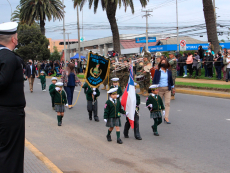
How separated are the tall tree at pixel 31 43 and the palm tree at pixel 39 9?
409 centimetres

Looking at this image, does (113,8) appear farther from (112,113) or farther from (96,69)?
(112,113)

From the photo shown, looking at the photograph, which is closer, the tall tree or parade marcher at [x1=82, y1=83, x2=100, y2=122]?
parade marcher at [x1=82, y1=83, x2=100, y2=122]

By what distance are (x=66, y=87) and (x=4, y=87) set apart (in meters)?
9.41

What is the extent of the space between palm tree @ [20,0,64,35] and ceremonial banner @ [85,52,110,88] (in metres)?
34.0

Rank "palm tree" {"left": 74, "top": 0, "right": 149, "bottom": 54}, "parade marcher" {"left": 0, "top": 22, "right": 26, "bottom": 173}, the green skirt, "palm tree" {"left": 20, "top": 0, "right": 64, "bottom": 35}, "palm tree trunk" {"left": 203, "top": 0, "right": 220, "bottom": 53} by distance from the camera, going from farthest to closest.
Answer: "palm tree" {"left": 20, "top": 0, "right": 64, "bottom": 35}
"palm tree" {"left": 74, "top": 0, "right": 149, "bottom": 54}
"palm tree trunk" {"left": 203, "top": 0, "right": 220, "bottom": 53}
the green skirt
"parade marcher" {"left": 0, "top": 22, "right": 26, "bottom": 173}

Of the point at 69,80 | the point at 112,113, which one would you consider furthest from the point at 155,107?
the point at 69,80

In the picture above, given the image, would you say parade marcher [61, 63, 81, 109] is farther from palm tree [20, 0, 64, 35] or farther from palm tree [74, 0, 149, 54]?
palm tree [20, 0, 64, 35]

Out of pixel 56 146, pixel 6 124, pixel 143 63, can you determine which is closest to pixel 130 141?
pixel 56 146

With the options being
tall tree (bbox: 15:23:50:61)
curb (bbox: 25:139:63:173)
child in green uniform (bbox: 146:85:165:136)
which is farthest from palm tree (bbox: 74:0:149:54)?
tall tree (bbox: 15:23:50:61)

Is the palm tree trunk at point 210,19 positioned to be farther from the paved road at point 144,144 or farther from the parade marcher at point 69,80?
the parade marcher at point 69,80

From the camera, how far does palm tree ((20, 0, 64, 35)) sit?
41.5m

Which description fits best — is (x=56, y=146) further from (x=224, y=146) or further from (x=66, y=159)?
(x=224, y=146)

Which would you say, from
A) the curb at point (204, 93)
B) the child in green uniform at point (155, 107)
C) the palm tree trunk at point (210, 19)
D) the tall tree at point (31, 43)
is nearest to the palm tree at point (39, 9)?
the tall tree at point (31, 43)

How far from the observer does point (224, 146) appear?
6477 mm
